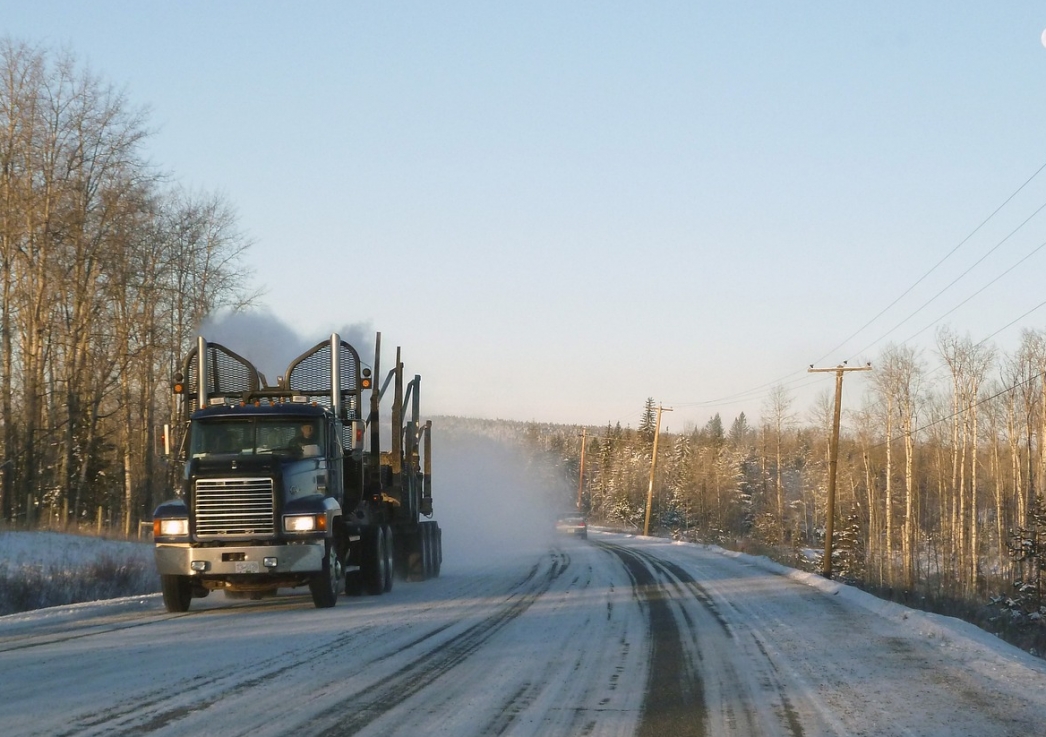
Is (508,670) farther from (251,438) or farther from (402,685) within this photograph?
(251,438)

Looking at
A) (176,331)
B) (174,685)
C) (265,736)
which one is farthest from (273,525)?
(176,331)

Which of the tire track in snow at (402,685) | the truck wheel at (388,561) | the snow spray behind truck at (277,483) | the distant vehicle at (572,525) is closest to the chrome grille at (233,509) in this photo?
the snow spray behind truck at (277,483)

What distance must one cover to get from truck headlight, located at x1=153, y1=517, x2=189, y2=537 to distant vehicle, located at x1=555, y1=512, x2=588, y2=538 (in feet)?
139

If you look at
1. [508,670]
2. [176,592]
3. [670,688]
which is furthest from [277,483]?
[670,688]

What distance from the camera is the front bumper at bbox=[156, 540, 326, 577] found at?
46.8 ft

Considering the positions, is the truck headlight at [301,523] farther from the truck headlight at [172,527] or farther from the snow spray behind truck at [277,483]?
the truck headlight at [172,527]

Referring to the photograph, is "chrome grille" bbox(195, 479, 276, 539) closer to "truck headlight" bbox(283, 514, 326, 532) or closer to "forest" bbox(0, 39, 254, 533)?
"truck headlight" bbox(283, 514, 326, 532)

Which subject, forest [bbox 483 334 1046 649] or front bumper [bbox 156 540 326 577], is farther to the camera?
forest [bbox 483 334 1046 649]

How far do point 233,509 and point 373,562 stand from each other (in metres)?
4.15

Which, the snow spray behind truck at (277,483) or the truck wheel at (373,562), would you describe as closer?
the snow spray behind truck at (277,483)

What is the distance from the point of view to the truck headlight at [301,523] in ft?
47.5

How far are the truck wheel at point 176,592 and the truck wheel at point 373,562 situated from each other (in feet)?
11.4

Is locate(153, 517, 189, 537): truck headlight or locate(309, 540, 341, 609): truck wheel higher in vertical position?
locate(153, 517, 189, 537): truck headlight

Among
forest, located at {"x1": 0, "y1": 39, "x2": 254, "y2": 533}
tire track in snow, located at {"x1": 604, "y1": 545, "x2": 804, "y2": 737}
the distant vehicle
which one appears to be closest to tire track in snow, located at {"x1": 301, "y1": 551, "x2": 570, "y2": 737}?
tire track in snow, located at {"x1": 604, "y1": 545, "x2": 804, "y2": 737}
